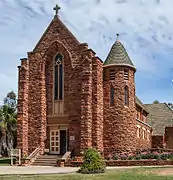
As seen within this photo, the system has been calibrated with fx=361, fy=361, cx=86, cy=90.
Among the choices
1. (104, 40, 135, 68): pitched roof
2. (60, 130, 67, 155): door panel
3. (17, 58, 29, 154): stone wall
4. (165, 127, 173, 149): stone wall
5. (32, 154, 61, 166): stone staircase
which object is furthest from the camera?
(165, 127, 173, 149): stone wall

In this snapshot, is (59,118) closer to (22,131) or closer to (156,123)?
(22,131)

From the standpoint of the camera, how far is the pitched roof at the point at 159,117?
48750 mm

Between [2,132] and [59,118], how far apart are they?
20025 mm

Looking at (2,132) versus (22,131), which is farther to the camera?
(2,132)

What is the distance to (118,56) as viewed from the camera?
113 feet

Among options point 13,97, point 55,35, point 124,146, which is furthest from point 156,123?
point 13,97

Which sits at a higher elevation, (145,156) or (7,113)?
(7,113)

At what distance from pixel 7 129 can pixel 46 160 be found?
20876 millimetres

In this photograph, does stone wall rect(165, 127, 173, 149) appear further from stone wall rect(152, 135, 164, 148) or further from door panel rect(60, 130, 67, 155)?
door panel rect(60, 130, 67, 155)

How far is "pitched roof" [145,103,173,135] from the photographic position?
48750 millimetres

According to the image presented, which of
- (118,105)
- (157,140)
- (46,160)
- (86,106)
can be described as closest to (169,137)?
(157,140)

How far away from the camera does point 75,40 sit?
3394cm

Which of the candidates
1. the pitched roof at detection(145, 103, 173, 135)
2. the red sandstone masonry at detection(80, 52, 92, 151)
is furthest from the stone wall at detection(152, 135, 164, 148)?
the red sandstone masonry at detection(80, 52, 92, 151)

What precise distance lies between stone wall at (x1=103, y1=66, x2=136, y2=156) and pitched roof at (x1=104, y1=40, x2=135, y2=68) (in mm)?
699
